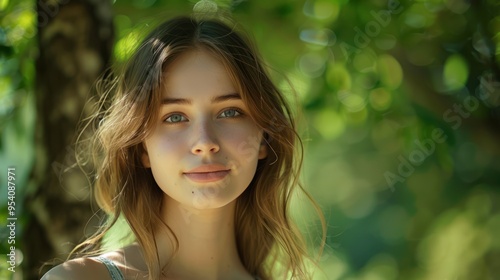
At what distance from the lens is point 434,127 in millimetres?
4211

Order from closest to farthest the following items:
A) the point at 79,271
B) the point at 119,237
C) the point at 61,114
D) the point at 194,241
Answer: the point at 79,271 → the point at 194,241 → the point at 119,237 → the point at 61,114

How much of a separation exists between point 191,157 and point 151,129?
151mm

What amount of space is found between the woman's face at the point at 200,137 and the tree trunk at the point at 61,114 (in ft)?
2.35

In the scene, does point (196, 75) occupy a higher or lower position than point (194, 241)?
higher

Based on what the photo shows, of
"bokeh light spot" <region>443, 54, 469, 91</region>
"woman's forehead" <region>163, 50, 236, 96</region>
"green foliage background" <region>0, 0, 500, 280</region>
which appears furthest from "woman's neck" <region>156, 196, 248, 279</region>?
"bokeh light spot" <region>443, 54, 469, 91</region>

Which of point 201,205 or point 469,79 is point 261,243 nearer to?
point 201,205

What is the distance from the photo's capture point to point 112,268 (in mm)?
2566

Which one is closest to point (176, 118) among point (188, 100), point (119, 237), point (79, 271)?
point (188, 100)

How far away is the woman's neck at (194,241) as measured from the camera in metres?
2.70

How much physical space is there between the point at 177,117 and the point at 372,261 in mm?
2951

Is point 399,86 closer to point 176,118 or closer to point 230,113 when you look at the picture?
point 230,113

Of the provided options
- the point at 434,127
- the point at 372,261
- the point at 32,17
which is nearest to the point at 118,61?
the point at 32,17

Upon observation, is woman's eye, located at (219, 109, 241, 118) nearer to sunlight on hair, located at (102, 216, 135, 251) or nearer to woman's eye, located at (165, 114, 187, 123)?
woman's eye, located at (165, 114, 187, 123)

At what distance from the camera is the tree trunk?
3254mm
